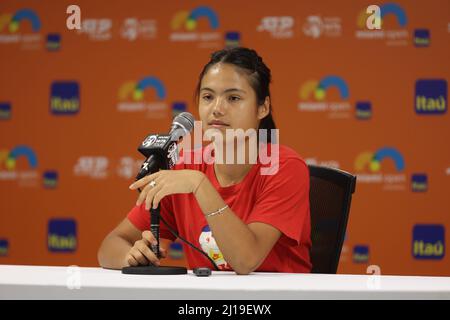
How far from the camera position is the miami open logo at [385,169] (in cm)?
402

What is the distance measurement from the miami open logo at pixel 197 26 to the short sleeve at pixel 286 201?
255 centimetres

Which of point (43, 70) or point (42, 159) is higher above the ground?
point (43, 70)

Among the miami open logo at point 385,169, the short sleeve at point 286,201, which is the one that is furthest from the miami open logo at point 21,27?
the short sleeve at point 286,201

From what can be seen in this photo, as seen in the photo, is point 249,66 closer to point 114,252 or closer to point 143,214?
point 143,214

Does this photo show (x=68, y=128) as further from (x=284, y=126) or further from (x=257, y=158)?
(x=257, y=158)

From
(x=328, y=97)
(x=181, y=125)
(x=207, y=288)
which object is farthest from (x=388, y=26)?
(x=207, y=288)

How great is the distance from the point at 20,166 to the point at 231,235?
3.14 m

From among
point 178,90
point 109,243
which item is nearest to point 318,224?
point 109,243

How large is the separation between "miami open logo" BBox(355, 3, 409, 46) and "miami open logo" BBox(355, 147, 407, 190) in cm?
69

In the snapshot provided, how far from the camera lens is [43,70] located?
4.40 meters

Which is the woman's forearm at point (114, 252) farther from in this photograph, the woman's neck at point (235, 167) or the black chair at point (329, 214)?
the black chair at point (329, 214)
